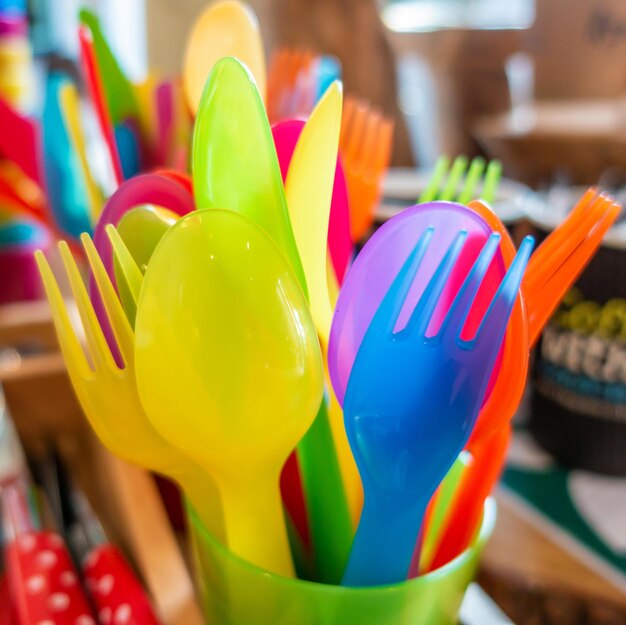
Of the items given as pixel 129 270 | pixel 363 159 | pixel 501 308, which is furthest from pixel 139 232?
pixel 363 159

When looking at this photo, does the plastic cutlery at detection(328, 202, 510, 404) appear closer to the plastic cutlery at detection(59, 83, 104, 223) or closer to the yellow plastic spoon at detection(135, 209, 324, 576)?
the yellow plastic spoon at detection(135, 209, 324, 576)

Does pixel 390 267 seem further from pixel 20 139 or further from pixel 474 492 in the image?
pixel 20 139

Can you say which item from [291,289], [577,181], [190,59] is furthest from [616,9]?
[291,289]

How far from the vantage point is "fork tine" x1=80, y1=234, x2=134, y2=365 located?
0.72 feet

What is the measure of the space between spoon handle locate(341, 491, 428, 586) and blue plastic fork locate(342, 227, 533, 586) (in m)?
0.01

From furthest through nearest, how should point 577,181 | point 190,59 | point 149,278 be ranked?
1. point 577,181
2. point 190,59
3. point 149,278

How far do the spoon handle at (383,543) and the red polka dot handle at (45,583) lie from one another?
166mm

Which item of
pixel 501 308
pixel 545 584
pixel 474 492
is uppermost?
pixel 501 308

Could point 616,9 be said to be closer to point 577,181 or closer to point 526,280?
point 577,181

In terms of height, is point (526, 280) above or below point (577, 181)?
above

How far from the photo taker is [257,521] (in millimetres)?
246

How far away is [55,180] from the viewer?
1.51 ft

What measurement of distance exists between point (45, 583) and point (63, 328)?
183 millimetres

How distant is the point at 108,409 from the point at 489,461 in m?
0.15
